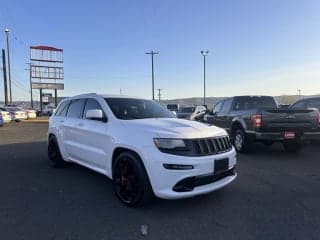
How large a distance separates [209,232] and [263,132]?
5.13m

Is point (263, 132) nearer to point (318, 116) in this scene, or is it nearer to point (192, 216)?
point (318, 116)

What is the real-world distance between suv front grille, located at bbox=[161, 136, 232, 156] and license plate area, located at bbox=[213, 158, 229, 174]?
5.3 inches

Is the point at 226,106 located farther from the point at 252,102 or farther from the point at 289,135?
the point at 289,135

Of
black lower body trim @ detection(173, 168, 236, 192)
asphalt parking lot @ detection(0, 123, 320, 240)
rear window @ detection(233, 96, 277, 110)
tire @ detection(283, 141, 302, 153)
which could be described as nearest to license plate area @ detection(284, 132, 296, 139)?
tire @ detection(283, 141, 302, 153)

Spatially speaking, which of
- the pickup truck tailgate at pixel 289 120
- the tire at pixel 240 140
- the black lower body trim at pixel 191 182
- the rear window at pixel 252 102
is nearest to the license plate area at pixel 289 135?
the pickup truck tailgate at pixel 289 120

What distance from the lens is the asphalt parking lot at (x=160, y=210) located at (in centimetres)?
380

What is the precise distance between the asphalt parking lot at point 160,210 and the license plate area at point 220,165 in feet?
1.90

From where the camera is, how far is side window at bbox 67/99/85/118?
634 centimetres

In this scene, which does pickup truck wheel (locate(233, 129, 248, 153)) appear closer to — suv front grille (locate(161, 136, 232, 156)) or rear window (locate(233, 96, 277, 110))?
rear window (locate(233, 96, 277, 110))

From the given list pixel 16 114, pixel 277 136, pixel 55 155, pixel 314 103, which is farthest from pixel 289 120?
pixel 16 114

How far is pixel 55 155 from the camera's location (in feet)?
24.0

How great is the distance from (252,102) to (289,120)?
8.14 ft

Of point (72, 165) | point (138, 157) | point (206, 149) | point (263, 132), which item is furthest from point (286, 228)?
point (72, 165)

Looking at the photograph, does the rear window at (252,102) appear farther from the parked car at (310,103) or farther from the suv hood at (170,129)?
the suv hood at (170,129)
